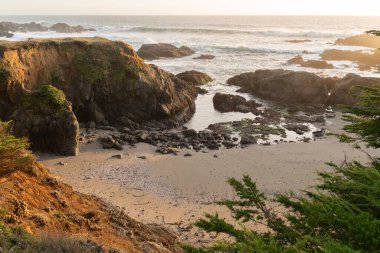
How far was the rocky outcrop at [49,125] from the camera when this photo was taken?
21.7 metres

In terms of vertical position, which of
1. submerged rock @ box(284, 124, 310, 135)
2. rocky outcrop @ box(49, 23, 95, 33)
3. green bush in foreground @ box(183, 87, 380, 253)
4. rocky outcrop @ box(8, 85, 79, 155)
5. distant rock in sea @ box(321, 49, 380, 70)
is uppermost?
rocky outcrop @ box(49, 23, 95, 33)

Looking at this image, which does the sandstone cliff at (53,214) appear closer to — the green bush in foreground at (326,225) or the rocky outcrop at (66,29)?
the green bush in foreground at (326,225)

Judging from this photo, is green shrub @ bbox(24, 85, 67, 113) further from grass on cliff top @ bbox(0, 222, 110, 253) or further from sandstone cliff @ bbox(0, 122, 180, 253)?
grass on cliff top @ bbox(0, 222, 110, 253)

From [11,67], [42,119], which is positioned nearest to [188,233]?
[42,119]

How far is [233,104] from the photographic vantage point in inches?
1380

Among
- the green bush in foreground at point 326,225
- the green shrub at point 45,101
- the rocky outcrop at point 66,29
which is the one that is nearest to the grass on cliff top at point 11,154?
the green bush in foreground at point 326,225

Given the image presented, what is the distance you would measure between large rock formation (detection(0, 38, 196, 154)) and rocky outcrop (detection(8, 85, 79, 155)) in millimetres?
3276

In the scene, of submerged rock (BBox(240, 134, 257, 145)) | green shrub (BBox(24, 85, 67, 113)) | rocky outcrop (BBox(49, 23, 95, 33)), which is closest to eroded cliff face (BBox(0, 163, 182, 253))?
green shrub (BBox(24, 85, 67, 113))

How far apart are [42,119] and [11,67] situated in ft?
16.2

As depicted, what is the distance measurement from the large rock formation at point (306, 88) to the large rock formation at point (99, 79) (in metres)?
12.0

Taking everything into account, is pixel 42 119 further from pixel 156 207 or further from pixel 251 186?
pixel 251 186

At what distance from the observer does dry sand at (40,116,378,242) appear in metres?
16.3

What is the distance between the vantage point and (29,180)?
13.1 meters

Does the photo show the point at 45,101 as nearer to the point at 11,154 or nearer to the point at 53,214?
the point at 53,214
